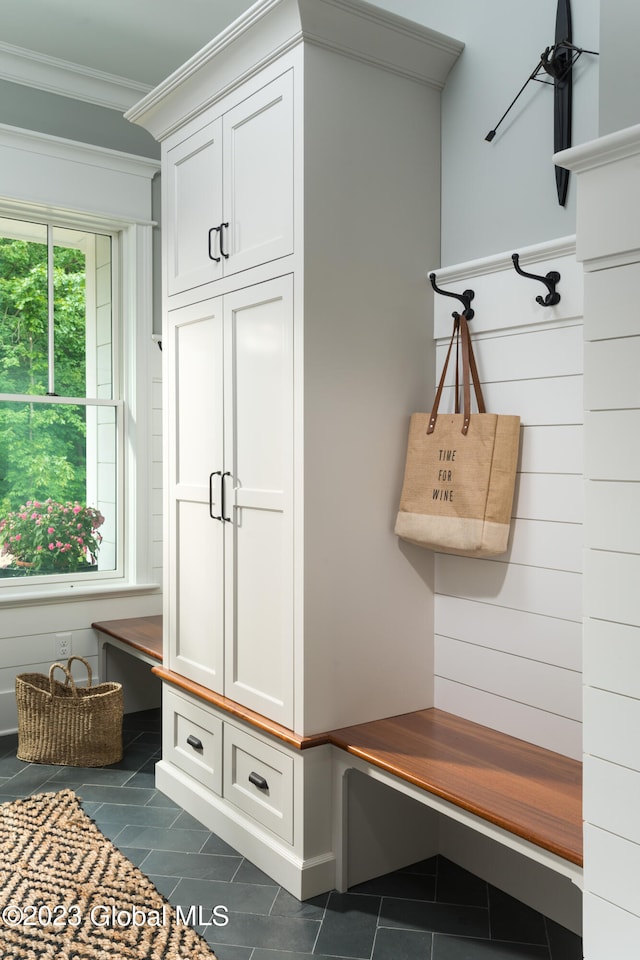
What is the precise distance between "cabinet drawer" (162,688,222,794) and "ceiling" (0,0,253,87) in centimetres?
274

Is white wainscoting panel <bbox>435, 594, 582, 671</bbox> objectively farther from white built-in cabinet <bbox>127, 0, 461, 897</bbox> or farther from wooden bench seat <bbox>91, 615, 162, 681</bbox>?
wooden bench seat <bbox>91, 615, 162, 681</bbox>

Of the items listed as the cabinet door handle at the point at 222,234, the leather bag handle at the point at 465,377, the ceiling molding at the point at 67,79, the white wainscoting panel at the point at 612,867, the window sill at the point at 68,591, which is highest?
the ceiling molding at the point at 67,79

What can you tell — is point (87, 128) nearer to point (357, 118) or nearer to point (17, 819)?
point (357, 118)

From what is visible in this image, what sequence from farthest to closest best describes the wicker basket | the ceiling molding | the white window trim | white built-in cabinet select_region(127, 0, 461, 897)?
the white window trim
the ceiling molding
the wicker basket
white built-in cabinet select_region(127, 0, 461, 897)

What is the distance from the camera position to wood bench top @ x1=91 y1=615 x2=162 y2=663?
10.8 ft

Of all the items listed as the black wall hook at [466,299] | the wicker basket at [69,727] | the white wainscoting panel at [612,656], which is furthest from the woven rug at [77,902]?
the black wall hook at [466,299]

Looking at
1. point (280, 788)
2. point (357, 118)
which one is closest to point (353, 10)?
point (357, 118)

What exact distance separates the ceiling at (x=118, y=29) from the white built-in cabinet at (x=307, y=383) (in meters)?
0.85

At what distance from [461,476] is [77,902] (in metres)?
1.58

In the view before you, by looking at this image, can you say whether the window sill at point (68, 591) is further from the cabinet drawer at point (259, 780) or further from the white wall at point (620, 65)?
the white wall at point (620, 65)

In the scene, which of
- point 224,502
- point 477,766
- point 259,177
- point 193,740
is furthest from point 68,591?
point 477,766

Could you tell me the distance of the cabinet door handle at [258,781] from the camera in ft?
7.90

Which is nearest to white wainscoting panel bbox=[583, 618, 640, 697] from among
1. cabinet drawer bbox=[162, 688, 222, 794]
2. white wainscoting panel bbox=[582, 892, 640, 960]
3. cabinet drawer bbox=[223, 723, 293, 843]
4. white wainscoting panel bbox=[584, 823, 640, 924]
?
white wainscoting panel bbox=[584, 823, 640, 924]

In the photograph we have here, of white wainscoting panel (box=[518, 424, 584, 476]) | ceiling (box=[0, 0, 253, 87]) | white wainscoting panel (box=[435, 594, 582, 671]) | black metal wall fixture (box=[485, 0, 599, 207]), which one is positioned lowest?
white wainscoting panel (box=[435, 594, 582, 671])
